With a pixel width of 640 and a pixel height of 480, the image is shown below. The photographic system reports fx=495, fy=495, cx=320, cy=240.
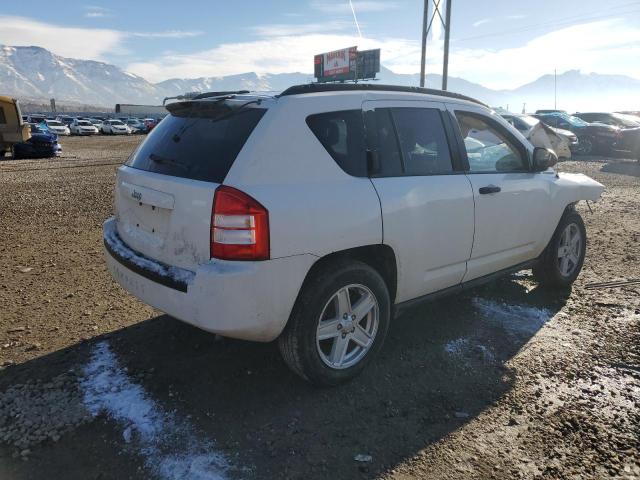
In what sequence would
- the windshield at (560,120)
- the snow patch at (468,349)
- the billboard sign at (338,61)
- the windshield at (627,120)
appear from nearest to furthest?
the snow patch at (468,349) → the windshield at (627,120) → the windshield at (560,120) → the billboard sign at (338,61)

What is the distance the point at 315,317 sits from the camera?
2.88 metres

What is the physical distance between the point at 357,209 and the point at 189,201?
3.17 ft

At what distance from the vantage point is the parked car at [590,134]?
19.7 m

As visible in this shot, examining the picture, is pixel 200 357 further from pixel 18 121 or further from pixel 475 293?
pixel 18 121

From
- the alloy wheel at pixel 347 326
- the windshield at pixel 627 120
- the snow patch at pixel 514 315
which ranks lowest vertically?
the snow patch at pixel 514 315

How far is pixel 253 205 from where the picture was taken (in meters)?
2.59

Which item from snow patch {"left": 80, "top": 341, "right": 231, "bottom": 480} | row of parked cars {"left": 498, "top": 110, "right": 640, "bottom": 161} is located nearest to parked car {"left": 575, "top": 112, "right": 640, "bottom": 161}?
row of parked cars {"left": 498, "top": 110, "right": 640, "bottom": 161}

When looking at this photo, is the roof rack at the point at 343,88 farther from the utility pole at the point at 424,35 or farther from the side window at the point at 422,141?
the utility pole at the point at 424,35

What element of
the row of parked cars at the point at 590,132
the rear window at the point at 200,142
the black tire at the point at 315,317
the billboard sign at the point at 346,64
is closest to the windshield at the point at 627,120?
the row of parked cars at the point at 590,132

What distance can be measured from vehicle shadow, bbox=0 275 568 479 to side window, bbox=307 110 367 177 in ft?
4.60

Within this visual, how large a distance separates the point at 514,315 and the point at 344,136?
235cm

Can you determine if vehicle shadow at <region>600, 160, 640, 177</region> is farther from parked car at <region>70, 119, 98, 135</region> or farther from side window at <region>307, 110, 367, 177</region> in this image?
parked car at <region>70, 119, 98, 135</region>

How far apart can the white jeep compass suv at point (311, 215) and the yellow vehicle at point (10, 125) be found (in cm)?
2059

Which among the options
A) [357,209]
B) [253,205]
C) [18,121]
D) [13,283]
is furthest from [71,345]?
[18,121]
